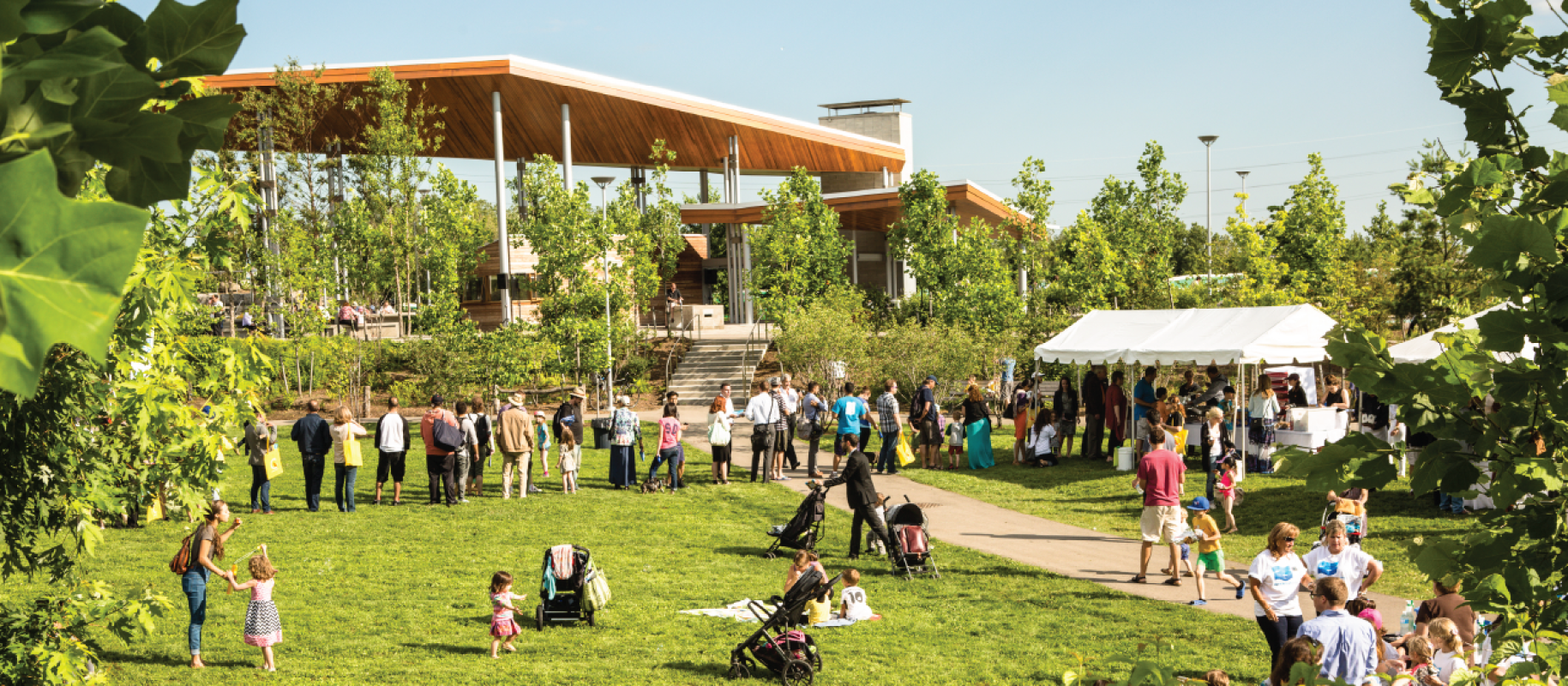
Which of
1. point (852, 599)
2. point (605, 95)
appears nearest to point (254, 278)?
point (605, 95)

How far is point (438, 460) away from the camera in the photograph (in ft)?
55.1

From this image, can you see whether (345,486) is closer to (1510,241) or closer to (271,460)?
(271,460)

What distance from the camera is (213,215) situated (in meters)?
6.91

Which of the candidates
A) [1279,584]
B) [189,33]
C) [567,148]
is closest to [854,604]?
[1279,584]

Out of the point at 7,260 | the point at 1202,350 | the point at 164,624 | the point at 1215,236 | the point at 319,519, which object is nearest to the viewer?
the point at 7,260

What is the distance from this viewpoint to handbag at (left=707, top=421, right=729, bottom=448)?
18545mm

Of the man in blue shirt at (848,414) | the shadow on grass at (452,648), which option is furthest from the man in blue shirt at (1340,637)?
the man in blue shirt at (848,414)

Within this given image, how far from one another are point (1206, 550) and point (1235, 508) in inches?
181

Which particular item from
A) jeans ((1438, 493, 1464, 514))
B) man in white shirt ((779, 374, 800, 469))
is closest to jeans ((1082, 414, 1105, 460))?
man in white shirt ((779, 374, 800, 469))

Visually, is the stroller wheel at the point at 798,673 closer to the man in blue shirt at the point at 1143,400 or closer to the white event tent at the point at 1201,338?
the white event tent at the point at 1201,338

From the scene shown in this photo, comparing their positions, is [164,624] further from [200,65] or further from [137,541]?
[200,65]

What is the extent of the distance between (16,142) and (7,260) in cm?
31

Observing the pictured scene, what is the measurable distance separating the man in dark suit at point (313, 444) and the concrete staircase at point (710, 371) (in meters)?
15.9

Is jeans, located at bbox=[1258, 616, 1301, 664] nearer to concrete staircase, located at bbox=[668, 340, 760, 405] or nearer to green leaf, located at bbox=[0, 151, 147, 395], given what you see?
green leaf, located at bbox=[0, 151, 147, 395]
